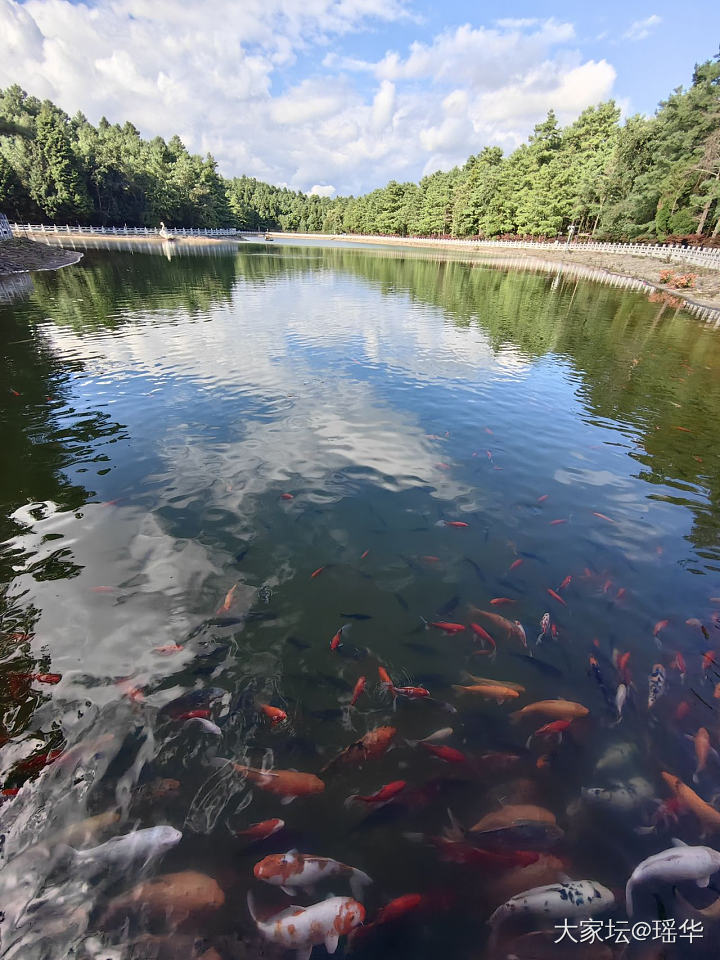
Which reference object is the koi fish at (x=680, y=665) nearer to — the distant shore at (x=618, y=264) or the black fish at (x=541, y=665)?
the black fish at (x=541, y=665)

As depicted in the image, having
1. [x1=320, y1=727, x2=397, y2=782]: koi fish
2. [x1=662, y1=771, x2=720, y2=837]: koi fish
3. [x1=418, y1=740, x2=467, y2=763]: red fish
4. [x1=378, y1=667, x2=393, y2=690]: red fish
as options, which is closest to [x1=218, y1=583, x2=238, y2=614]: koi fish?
[x1=378, y1=667, x2=393, y2=690]: red fish

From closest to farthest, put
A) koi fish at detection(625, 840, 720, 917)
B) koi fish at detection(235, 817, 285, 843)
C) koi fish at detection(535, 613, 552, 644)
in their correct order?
koi fish at detection(625, 840, 720, 917), koi fish at detection(235, 817, 285, 843), koi fish at detection(535, 613, 552, 644)

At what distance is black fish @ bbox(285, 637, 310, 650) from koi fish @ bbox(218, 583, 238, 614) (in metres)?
1.20

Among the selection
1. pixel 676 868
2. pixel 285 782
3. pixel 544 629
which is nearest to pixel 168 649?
pixel 285 782

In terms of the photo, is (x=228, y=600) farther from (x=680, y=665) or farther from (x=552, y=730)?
(x=680, y=665)

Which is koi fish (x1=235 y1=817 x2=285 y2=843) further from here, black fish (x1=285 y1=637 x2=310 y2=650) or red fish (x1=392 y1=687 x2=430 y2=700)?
black fish (x1=285 y1=637 x2=310 y2=650)

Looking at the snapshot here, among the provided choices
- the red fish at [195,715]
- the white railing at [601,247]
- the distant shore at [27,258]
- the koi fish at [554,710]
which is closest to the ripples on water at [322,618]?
the red fish at [195,715]

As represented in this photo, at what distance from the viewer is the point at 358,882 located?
12.4 feet

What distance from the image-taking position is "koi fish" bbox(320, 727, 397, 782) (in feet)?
15.3

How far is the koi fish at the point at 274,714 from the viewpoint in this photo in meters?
5.02

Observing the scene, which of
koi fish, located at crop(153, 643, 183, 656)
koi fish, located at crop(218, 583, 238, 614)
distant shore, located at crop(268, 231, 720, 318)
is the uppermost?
distant shore, located at crop(268, 231, 720, 318)

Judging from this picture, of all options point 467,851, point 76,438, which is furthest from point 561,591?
point 76,438

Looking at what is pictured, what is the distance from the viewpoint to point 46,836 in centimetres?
392

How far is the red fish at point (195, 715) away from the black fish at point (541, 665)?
4.23 metres
